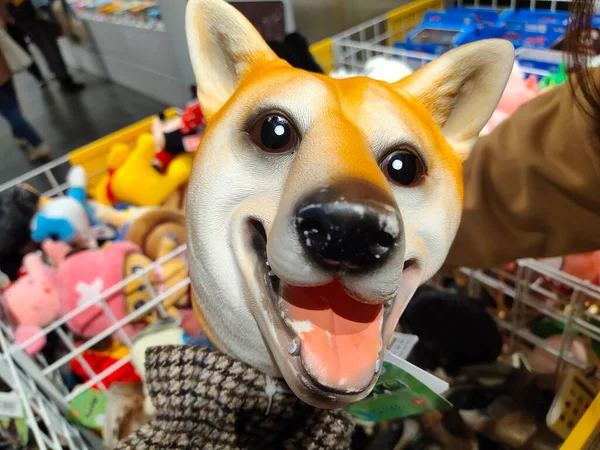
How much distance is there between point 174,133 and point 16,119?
49.2 inches

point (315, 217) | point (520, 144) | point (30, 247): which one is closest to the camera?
point (315, 217)

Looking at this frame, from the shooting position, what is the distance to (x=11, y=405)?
1.82 feet

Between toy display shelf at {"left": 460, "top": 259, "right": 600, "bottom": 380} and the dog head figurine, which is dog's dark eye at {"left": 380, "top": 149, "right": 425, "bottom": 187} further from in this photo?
toy display shelf at {"left": 460, "top": 259, "right": 600, "bottom": 380}

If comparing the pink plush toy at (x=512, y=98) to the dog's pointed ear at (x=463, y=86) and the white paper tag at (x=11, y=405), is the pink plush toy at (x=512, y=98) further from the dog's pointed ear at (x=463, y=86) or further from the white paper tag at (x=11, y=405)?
the white paper tag at (x=11, y=405)

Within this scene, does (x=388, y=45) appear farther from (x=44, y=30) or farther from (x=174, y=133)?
(x=44, y=30)

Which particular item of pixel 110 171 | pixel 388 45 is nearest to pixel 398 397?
pixel 110 171

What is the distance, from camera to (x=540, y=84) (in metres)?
0.96

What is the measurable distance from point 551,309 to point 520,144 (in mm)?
248

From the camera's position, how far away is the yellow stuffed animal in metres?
1.01

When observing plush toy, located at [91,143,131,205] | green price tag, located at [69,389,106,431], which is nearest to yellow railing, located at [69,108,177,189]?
plush toy, located at [91,143,131,205]

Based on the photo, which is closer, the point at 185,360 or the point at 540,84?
the point at 185,360

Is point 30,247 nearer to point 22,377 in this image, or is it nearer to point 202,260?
point 22,377

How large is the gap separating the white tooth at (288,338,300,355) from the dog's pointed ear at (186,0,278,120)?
198 mm

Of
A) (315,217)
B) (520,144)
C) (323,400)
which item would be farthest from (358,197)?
(520,144)
